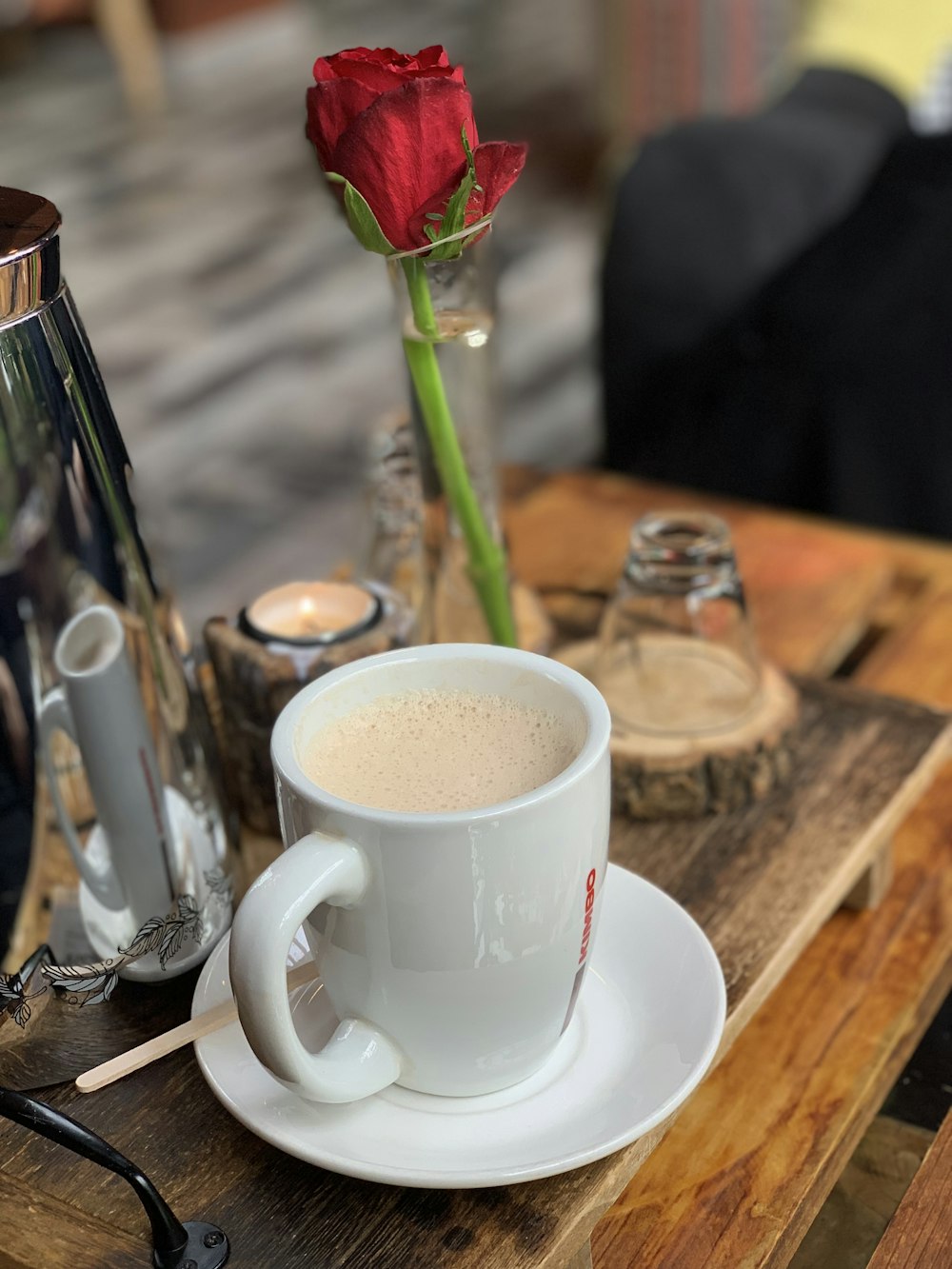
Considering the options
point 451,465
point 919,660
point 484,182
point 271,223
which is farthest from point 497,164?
point 271,223

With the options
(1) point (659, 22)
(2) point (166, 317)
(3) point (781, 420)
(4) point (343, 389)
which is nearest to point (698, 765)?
(3) point (781, 420)

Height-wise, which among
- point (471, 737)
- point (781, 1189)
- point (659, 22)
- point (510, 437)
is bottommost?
point (510, 437)

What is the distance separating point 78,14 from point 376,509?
170 inches

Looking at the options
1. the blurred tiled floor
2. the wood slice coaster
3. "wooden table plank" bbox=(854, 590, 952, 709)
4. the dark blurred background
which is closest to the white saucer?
the wood slice coaster

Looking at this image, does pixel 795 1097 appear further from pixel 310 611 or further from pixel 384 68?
pixel 384 68

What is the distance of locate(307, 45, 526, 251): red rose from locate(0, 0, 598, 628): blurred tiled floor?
103 cm

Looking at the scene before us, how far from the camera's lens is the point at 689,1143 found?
477 mm

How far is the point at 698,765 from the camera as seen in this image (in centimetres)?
57

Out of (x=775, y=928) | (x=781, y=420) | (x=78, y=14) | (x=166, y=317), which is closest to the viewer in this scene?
(x=775, y=928)

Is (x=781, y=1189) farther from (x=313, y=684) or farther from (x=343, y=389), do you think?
(x=343, y=389)

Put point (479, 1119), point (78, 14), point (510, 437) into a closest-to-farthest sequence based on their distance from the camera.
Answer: point (479, 1119)
point (510, 437)
point (78, 14)

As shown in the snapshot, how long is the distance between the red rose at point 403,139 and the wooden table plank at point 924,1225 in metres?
0.33

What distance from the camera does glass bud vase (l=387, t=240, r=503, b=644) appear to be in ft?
1.77

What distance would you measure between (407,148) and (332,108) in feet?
0.10
